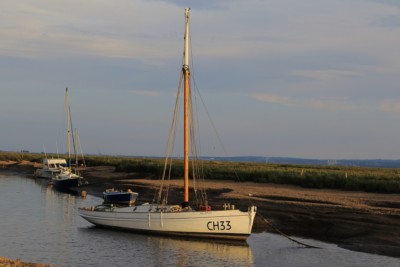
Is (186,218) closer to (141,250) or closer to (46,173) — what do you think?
(141,250)

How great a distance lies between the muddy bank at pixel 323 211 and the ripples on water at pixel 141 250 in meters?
1.79

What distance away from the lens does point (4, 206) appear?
49.7 meters

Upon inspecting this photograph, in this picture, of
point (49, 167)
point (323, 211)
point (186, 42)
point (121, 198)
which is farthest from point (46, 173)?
point (186, 42)

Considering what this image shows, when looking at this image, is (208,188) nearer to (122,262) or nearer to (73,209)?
(73,209)

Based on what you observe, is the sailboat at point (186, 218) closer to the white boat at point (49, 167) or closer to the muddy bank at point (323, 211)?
the muddy bank at point (323, 211)

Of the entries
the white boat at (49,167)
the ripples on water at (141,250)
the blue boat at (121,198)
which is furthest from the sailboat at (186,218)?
the white boat at (49,167)

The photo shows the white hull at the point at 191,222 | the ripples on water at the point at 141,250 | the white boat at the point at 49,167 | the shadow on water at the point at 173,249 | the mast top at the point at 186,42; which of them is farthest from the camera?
the white boat at the point at 49,167

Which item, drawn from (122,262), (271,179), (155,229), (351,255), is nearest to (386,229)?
(351,255)

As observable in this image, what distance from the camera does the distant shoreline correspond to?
31.8 m

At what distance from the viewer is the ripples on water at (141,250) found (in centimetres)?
2672

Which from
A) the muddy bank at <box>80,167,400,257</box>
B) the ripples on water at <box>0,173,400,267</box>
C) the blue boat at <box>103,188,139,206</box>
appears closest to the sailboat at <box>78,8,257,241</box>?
the ripples on water at <box>0,173,400,267</box>

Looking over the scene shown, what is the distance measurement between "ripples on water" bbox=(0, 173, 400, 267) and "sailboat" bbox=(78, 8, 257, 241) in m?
0.67

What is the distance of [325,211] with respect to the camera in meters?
40.0

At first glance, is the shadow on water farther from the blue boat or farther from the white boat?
Result: the white boat
